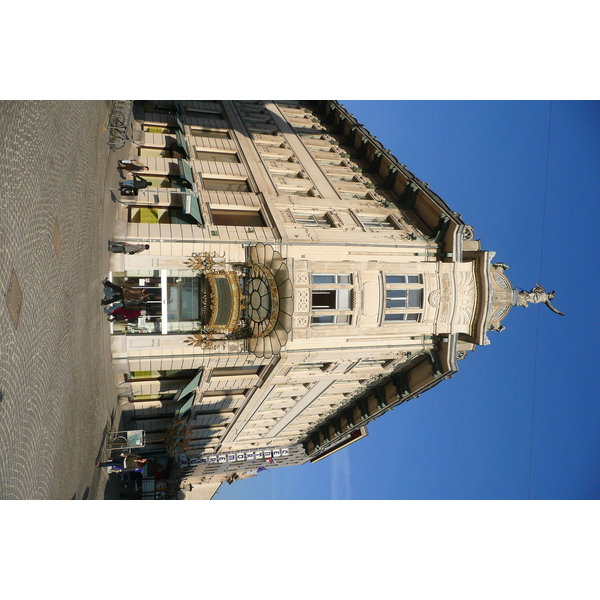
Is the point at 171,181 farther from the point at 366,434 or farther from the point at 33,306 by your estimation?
the point at 366,434

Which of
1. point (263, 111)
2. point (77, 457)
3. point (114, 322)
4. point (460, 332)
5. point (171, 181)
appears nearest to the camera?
point (77, 457)

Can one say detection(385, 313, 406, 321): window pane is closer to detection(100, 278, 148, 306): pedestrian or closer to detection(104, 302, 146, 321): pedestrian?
detection(100, 278, 148, 306): pedestrian

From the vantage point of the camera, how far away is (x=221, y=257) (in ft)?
58.7

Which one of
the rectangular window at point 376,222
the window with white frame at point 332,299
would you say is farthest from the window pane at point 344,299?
the rectangular window at point 376,222

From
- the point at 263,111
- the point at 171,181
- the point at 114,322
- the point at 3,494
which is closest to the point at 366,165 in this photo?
the point at 263,111

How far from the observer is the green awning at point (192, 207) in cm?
1819

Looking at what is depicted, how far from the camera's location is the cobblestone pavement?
9867 mm

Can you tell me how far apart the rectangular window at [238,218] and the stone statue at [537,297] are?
51.9 ft

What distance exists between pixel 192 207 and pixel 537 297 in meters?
20.3

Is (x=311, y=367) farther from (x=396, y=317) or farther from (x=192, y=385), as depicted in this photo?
(x=192, y=385)

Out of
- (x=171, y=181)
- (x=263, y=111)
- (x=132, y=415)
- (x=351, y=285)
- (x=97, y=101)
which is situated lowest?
(x=132, y=415)

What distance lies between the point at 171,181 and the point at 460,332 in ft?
59.8

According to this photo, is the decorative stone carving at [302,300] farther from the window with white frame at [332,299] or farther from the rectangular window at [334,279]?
the rectangular window at [334,279]

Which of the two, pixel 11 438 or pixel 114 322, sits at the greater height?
pixel 114 322
